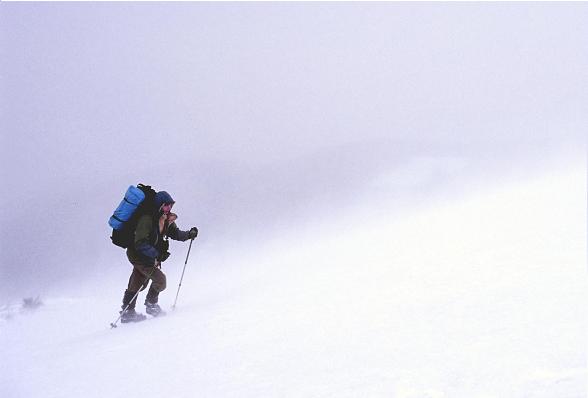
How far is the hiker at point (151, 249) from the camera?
685 cm

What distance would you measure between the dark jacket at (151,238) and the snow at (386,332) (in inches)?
39.9

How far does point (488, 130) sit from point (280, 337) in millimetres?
60848

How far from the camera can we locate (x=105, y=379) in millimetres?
4199

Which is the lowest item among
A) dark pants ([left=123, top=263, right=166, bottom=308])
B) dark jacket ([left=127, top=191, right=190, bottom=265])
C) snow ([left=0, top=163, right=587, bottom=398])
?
snow ([left=0, top=163, right=587, bottom=398])

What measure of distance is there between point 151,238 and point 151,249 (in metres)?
0.20

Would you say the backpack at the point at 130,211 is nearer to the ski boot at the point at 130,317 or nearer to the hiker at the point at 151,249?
the hiker at the point at 151,249

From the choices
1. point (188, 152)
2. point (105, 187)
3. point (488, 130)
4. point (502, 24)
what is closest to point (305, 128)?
point (188, 152)

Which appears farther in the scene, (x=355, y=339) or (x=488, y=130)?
(x=488, y=130)

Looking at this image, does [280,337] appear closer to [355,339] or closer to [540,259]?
[355,339]

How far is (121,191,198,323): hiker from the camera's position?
22.5ft

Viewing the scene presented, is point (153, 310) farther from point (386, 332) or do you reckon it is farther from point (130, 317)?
point (386, 332)

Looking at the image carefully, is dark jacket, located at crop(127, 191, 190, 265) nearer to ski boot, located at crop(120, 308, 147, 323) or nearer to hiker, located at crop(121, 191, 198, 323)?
hiker, located at crop(121, 191, 198, 323)

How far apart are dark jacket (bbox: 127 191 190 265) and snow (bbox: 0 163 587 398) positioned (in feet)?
3.33

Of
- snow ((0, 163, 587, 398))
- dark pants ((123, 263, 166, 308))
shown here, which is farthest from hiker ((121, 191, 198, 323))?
snow ((0, 163, 587, 398))
